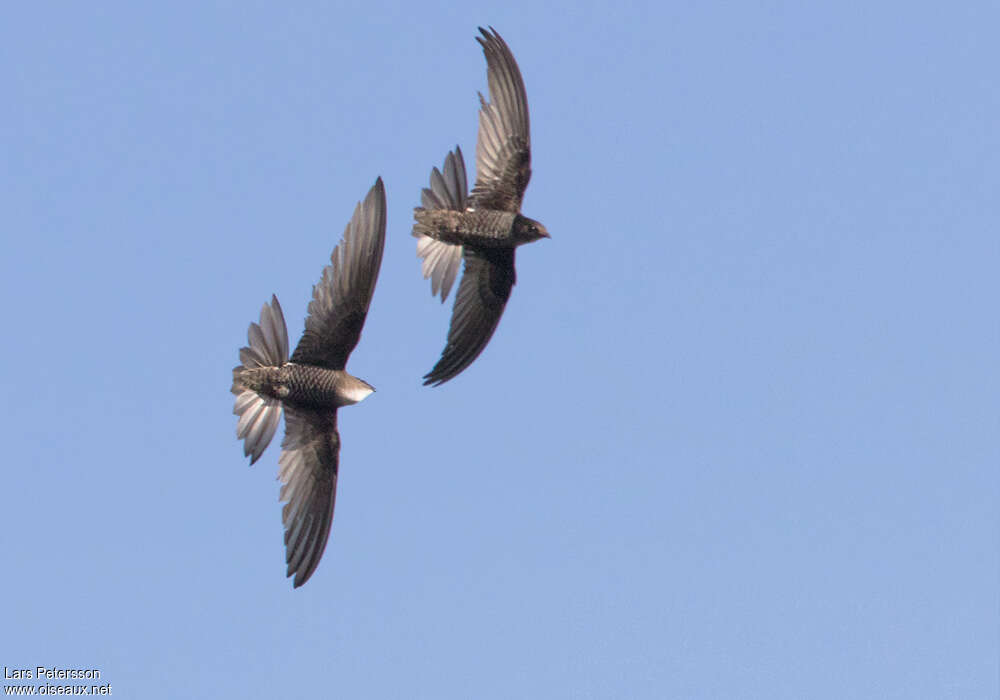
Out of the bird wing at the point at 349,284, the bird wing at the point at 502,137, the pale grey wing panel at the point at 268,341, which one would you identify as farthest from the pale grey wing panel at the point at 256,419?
the bird wing at the point at 502,137

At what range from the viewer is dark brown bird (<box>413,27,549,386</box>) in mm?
23203

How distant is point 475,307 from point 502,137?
2334mm

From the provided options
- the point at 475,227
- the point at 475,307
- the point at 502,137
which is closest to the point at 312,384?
the point at 475,307

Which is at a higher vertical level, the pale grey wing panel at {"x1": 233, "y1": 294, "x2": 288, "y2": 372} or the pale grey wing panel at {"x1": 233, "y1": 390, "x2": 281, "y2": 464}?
the pale grey wing panel at {"x1": 233, "y1": 294, "x2": 288, "y2": 372}

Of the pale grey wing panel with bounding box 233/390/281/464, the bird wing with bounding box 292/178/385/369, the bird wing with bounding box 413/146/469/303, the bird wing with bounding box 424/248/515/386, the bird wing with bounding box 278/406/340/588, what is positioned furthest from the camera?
the bird wing with bounding box 424/248/515/386

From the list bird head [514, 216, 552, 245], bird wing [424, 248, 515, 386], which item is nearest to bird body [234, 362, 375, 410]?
bird wing [424, 248, 515, 386]

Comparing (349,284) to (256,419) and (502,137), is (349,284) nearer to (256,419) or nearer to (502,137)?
(256,419)

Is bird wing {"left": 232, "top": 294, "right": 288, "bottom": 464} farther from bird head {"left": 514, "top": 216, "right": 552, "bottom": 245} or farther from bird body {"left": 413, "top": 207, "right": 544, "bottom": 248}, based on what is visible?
bird head {"left": 514, "top": 216, "right": 552, "bottom": 245}

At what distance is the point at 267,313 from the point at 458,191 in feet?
10.8

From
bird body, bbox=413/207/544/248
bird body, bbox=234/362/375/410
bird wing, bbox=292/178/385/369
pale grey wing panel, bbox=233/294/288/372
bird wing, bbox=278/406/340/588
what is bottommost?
bird wing, bbox=278/406/340/588

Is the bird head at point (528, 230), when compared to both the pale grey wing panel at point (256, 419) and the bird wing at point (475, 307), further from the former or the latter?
the pale grey wing panel at point (256, 419)

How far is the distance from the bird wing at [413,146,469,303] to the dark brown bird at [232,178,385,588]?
67.5 inches

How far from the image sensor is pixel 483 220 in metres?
23.3

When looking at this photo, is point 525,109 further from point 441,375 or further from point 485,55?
point 441,375
